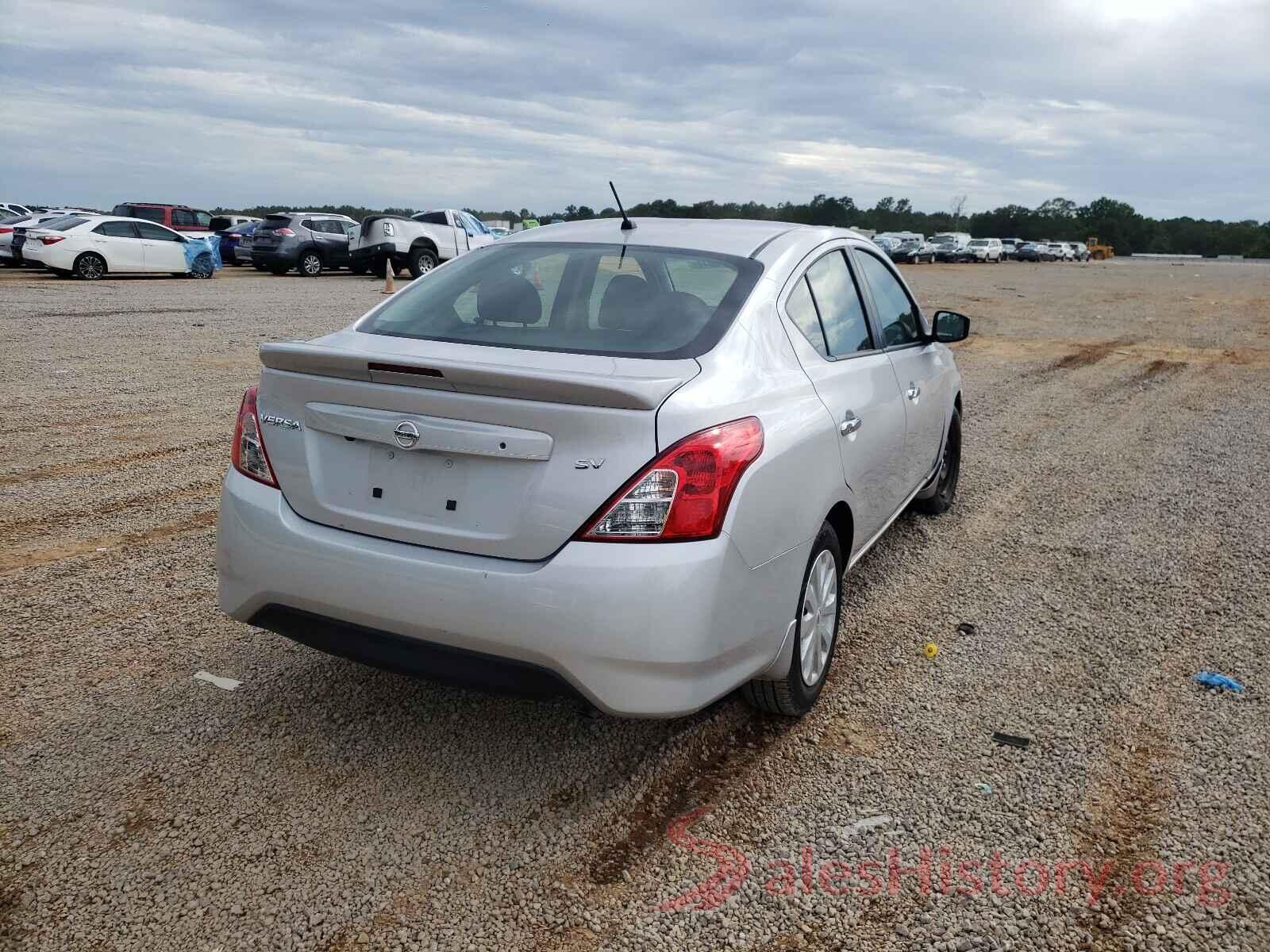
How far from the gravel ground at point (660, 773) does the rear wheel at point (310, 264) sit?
22665 millimetres

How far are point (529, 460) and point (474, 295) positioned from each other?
122 centimetres

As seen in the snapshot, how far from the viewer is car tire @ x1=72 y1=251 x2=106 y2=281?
21.8 meters

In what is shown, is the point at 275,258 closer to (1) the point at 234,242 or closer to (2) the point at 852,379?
(1) the point at 234,242

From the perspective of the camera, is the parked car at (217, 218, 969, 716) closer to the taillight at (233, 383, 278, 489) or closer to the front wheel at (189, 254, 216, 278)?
the taillight at (233, 383, 278, 489)

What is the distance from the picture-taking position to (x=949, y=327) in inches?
203

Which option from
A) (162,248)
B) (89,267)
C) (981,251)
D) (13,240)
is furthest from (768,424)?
(981,251)

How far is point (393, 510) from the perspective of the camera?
2924 millimetres

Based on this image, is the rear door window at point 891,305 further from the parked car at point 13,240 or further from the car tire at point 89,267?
the parked car at point 13,240

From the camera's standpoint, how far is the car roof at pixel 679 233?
3932mm

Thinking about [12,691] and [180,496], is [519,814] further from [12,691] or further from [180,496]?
[180,496]

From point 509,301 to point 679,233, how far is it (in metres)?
0.82

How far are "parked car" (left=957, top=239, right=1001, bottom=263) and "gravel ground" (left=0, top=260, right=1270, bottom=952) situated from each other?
188 ft

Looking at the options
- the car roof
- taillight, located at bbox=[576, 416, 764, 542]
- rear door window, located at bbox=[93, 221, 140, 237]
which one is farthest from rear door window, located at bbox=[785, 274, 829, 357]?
rear door window, located at bbox=[93, 221, 140, 237]

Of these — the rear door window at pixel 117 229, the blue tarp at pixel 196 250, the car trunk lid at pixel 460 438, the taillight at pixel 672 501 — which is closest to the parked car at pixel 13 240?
the rear door window at pixel 117 229
